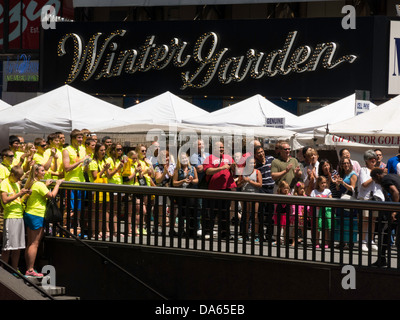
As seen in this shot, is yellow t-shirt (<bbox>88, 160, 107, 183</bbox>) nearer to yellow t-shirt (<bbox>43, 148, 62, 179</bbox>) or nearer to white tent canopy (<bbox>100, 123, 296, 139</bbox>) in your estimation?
yellow t-shirt (<bbox>43, 148, 62, 179</bbox>)

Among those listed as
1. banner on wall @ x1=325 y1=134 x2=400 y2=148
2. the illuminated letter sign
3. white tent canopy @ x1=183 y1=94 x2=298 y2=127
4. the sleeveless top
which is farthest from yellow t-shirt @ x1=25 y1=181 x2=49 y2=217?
the illuminated letter sign

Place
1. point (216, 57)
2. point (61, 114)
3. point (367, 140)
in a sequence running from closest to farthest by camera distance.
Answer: point (367, 140) → point (61, 114) → point (216, 57)

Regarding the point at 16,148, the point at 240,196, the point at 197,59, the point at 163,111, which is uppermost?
the point at 197,59

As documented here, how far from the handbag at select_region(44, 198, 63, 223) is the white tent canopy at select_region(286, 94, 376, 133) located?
7611 millimetres

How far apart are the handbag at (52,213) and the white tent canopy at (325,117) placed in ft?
25.0

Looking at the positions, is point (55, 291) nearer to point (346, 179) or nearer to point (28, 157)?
point (28, 157)

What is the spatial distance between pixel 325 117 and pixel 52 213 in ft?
28.3

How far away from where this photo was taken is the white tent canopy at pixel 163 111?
20.4 metres

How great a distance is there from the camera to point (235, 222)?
12383 millimetres

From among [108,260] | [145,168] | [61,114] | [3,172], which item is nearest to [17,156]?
[145,168]

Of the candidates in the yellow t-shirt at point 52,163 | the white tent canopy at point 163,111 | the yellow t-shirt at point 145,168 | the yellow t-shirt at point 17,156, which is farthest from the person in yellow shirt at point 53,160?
the white tent canopy at point 163,111

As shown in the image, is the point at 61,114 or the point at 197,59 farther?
the point at 197,59

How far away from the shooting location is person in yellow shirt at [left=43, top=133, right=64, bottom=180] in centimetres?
1488

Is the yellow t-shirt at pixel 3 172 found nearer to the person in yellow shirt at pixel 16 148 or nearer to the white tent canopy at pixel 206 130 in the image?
the person in yellow shirt at pixel 16 148
